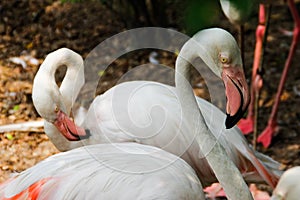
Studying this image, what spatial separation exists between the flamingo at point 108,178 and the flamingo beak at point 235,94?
0.36m

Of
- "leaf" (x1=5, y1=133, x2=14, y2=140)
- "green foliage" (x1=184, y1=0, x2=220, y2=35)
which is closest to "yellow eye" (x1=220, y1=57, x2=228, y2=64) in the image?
"green foliage" (x1=184, y1=0, x2=220, y2=35)

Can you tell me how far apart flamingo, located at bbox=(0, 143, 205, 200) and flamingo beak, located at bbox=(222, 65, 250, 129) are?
363 millimetres

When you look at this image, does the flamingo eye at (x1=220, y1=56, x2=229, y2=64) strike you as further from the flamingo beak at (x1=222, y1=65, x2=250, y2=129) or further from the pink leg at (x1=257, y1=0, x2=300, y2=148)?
the pink leg at (x1=257, y1=0, x2=300, y2=148)

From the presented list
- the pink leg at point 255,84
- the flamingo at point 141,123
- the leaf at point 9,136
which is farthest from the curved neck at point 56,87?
the pink leg at point 255,84

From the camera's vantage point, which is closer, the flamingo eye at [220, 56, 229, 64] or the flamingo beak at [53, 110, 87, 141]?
the flamingo eye at [220, 56, 229, 64]

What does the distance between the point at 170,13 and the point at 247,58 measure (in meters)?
1.05

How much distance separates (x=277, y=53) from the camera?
18.4 ft

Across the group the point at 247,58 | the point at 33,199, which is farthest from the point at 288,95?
the point at 33,199

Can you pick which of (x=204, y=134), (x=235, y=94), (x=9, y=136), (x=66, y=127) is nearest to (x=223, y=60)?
(x=235, y=94)

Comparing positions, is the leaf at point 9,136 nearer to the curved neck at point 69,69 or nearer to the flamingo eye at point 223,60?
the curved neck at point 69,69

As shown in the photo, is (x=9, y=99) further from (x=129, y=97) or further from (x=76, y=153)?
(x=76, y=153)

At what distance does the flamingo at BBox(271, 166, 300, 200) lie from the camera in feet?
7.55

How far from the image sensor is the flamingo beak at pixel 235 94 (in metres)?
2.74

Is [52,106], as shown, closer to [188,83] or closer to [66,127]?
[66,127]
